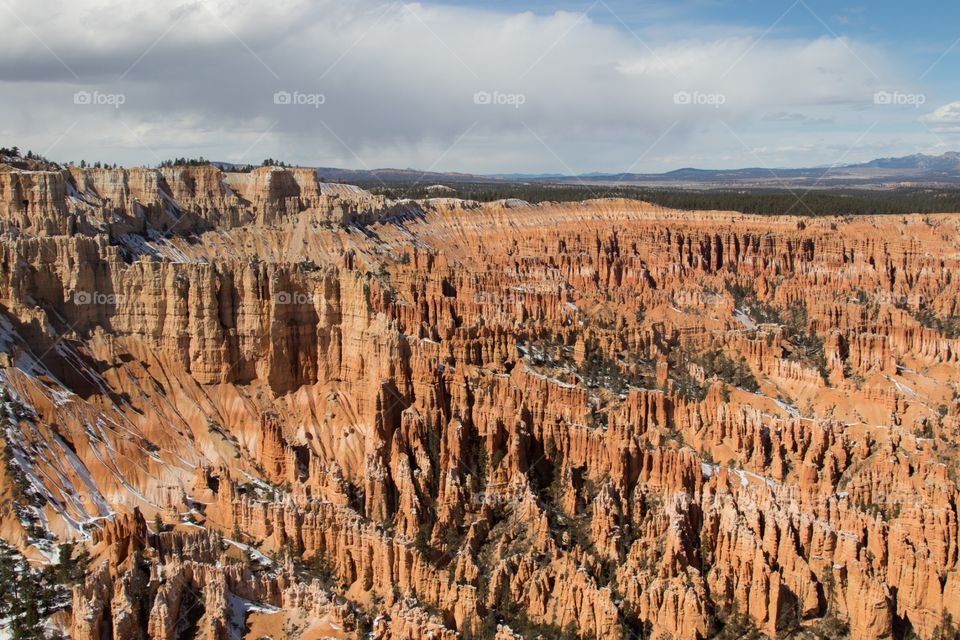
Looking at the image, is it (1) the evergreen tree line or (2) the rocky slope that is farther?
(2) the rocky slope

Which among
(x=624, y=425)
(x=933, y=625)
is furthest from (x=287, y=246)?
(x=933, y=625)

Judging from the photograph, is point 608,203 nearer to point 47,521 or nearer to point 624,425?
point 624,425

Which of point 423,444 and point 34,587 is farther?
point 423,444

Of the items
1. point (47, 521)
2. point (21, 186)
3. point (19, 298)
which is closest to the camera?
point (47, 521)

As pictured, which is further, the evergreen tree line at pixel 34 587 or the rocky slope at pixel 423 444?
the rocky slope at pixel 423 444

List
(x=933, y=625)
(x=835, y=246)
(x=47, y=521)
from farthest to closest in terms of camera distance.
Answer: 1. (x=835, y=246)
2. (x=47, y=521)
3. (x=933, y=625)

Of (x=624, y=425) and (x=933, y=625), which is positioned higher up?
(x=624, y=425)

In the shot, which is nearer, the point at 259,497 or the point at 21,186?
the point at 259,497

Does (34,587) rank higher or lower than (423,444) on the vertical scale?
lower
